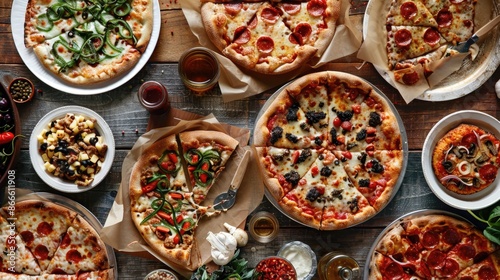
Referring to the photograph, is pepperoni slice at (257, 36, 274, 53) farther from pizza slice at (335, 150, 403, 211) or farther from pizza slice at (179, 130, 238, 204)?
pizza slice at (335, 150, 403, 211)

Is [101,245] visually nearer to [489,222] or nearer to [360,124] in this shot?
[360,124]

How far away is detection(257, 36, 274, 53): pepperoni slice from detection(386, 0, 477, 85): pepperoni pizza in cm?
138

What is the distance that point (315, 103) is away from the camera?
7238 millimetres

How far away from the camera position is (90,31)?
723 cm

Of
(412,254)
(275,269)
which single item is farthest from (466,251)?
(275,269)

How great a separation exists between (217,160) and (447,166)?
2.61 m

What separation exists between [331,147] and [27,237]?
3.66 m

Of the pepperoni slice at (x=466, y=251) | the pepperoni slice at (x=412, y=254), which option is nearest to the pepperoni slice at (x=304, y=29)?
the pepperoni slice at (x=412, y=254)

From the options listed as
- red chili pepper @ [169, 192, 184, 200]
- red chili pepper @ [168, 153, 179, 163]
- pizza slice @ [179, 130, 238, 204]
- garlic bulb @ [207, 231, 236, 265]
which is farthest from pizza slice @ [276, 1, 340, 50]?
garlic bulb @ [207, 231, 236, 265]

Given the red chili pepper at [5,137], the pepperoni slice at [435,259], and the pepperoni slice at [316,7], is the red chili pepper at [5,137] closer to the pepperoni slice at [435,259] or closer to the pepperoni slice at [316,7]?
the pepperoni slice at [316,7]

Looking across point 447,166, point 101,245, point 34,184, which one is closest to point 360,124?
point 447,166

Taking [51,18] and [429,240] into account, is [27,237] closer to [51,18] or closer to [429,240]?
[51,18]

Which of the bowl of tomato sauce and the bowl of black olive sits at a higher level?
the bowl of black olive

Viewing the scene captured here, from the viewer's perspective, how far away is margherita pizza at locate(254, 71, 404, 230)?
707 cm
